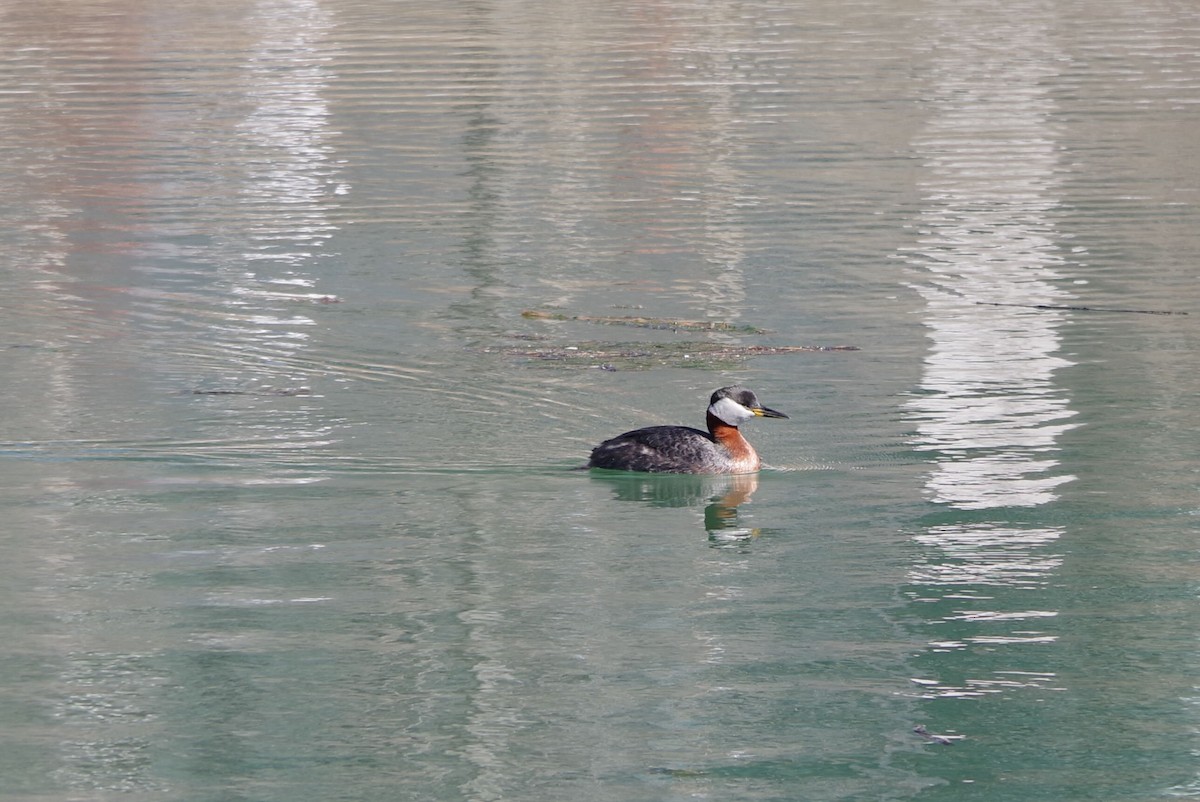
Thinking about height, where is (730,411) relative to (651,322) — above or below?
above

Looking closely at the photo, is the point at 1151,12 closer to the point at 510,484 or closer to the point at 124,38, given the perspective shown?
the point at 124,38

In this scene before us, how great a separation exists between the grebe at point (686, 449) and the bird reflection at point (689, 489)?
0.17 feet

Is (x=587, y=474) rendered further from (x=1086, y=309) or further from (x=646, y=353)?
(x=1086, y=309)

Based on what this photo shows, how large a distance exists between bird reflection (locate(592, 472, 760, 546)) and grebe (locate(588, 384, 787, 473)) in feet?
0.17

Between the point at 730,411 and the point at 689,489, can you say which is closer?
the point at 689,489

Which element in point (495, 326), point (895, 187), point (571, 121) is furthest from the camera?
point (571, 121)

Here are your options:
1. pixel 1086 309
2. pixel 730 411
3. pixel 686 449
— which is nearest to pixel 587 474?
pixel 686 449

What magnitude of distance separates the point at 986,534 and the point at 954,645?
1.68m

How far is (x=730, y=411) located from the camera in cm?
1159

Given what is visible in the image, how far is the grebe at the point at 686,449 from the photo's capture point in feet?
37.0

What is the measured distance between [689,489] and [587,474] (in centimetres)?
53

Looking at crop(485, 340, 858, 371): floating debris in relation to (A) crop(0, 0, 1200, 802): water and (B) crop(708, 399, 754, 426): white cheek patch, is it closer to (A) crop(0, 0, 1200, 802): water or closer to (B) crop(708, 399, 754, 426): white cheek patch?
(A) crop(0, 0, 1200, 802): water

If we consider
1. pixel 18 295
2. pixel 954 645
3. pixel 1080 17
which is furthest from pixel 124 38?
pixel 954 645

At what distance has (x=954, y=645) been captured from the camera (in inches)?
340
